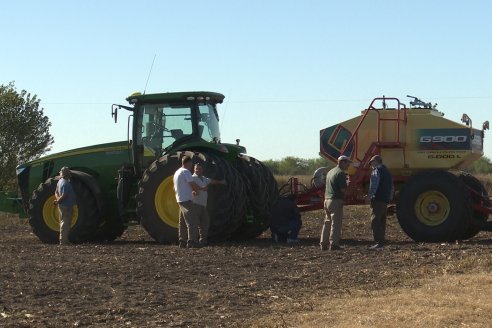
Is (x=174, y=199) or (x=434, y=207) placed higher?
(x=174, y=199)

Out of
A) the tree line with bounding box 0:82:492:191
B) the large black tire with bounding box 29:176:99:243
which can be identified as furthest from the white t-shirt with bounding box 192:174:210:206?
the tree line with bounding box 0:82:492:191

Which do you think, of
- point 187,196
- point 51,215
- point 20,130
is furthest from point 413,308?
point 20,130

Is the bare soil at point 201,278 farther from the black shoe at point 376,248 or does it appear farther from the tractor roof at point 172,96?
the tractor roof at point 172,96

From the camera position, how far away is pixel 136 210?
16.8m

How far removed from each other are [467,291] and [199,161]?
275 inches

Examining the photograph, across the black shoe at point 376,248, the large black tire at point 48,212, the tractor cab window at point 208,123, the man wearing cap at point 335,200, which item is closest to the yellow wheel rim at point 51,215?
the large black tire at point 48,212

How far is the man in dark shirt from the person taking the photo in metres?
17.0

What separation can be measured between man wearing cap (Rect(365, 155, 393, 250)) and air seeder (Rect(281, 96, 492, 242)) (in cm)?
105

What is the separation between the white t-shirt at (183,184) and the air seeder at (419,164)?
9.82 feet

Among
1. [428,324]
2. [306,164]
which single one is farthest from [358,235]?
[306,164]

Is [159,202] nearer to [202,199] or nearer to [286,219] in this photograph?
[202,199]

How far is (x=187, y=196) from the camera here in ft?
51.3

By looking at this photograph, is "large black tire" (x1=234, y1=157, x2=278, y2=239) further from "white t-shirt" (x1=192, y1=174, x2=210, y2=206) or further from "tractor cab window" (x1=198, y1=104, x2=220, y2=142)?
"white t-shirt" (x1=192, y1=174, x2=210, y2=206)

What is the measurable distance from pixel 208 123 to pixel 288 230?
8.33 ft
